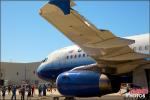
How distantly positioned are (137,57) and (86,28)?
3.11 m

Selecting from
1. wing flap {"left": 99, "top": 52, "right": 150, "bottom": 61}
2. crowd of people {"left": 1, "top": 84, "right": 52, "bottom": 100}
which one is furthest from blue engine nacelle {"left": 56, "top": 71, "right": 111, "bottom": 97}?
crowd of people {"left": 1, "top": 84, "right": 52, "bottom": 100}

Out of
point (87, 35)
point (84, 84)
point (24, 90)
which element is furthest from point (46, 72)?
point (87, 35)

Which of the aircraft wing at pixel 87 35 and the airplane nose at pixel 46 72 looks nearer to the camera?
the aircraft wing at pixel 87 35

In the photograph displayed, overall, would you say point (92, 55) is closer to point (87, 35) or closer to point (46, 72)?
point (87, 35)

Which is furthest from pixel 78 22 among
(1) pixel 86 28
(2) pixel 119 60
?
(2) pixel 119 60

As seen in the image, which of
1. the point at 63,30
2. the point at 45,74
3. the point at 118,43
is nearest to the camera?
the point at 118,43

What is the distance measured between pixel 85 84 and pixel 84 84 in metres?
0.05

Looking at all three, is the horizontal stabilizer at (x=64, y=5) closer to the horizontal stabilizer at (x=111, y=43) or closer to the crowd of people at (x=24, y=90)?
the horizontal stabilizer at (x=111, y=43)

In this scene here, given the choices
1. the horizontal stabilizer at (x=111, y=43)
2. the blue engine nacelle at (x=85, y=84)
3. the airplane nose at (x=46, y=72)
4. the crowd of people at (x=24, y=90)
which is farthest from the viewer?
the crowd of people at (x=24, y=90)

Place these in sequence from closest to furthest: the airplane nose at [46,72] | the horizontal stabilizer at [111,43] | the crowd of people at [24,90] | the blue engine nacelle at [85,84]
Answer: the horizontal stabilizer at [111,43]
the blue engine nacelle at [85,84]
the airplane nose at [46,72]
the crowd of people at [24,90]

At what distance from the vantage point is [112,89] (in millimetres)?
17984

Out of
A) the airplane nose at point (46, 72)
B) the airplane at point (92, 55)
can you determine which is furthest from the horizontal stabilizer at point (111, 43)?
the airplane nose at point (46, 72)

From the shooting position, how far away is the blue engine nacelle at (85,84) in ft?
55.6

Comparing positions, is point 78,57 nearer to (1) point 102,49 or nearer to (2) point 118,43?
(1) point 102,49
